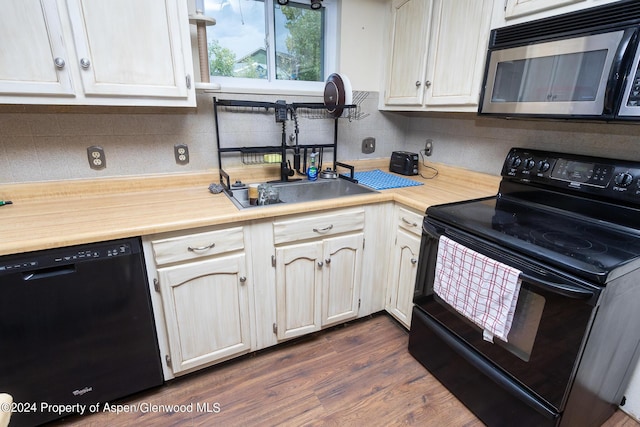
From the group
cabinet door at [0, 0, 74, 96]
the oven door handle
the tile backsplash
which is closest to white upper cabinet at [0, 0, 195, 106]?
cabinet door at [0, 0, 74, 96]

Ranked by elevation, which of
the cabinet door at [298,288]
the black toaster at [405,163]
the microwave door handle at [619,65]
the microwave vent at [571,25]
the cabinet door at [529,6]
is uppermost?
the cabinet door at [529,6]

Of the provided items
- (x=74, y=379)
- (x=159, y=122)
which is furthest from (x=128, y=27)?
(x=74, y=379)

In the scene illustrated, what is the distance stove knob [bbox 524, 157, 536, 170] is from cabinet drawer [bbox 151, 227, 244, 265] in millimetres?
1419

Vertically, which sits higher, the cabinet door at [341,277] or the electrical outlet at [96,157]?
the electrical outlet at [96,157]

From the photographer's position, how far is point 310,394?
5.09ft

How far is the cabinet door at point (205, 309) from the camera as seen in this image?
4.63 feet

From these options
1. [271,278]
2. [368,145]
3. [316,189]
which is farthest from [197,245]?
[368,145]

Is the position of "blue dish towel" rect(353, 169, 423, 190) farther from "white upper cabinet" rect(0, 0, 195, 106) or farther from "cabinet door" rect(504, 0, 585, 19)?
"white upper cabinet" rect(0, 0, 195, 106)

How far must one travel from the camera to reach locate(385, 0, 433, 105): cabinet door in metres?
1.86

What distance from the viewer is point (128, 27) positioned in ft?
4.33

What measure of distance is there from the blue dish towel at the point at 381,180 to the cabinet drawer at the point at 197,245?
87 cm

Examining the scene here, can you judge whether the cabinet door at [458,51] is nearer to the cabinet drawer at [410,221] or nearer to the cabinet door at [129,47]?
the cabinet drawer at [410,221]

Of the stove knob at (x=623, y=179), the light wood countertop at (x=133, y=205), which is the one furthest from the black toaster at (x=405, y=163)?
the stove knob at (x=623, y=179)

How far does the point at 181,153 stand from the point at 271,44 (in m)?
0.88
